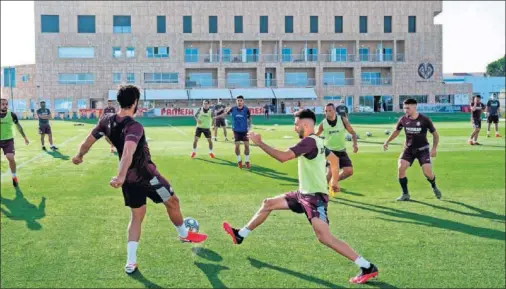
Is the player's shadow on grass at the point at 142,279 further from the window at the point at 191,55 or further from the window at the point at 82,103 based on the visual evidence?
the window at the point at 82,103

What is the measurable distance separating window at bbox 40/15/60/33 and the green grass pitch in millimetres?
59573

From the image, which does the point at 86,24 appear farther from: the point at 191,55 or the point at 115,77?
the point at 191,55

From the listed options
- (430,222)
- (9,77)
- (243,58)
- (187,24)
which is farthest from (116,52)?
(9,77)

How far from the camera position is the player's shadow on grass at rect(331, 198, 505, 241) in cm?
1021

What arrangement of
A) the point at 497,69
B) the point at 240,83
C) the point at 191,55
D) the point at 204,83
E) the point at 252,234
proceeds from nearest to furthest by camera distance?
the point at 252,234 < the point at 240,83 < the point at 204,83 < the point at 191,55 < the point at 497,69

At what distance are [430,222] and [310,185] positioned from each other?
6.44 metres

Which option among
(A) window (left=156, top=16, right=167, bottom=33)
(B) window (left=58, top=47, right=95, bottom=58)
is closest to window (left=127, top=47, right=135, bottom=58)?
(A) window (left=156, top=16, right=167, bottom=33)

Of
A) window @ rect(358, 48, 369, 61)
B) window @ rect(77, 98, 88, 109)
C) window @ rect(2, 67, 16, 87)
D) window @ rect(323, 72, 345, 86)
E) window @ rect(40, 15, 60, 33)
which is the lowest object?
window @ rect(2, 67, 16, 87)

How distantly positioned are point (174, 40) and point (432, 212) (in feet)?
176

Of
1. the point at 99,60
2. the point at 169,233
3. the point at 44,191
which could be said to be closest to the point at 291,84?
the point at 169,233

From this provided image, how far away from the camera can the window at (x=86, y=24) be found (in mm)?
70625

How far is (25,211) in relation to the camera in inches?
478

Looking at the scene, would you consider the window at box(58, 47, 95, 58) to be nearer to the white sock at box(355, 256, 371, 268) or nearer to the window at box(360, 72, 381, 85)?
the window at box(360, 72, 381, 85)

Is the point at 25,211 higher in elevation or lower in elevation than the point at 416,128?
lower
